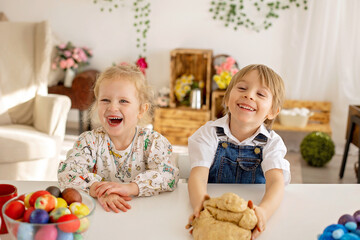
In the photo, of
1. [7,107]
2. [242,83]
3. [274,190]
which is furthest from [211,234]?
[7,107]

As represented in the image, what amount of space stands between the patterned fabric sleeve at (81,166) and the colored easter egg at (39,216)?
0.40 metres

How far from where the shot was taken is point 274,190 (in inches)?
44.4

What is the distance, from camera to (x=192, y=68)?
434 cm

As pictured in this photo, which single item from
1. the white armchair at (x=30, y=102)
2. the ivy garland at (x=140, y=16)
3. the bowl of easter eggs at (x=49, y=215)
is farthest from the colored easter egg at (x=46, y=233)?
the ivy garland at (x=140, y=16)

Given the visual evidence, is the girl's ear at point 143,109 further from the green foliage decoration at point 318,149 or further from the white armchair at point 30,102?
the green foliage decoration at point 318,149

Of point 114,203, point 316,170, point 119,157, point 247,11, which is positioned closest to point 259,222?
point 114,203

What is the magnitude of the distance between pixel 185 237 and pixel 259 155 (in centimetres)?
50

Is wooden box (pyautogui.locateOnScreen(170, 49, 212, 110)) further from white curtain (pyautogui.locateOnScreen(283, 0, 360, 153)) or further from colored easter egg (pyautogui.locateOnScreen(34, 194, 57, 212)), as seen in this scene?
colored easter egg (pyautogui.locateOnScreen(34, 194, 57, 212))

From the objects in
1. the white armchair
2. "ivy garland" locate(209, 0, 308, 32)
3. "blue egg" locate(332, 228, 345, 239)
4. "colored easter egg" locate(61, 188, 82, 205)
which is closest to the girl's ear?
Result: "colored easter egg" locate(61, 188, 82, 205)

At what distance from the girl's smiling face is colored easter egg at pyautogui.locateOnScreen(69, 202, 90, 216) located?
48 centimetres

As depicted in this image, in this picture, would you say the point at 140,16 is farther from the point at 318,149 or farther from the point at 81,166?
the point at 81,166

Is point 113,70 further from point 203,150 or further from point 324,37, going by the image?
point 324,37

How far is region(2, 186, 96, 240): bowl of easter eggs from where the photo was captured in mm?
742

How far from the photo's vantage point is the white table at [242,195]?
94 cm
